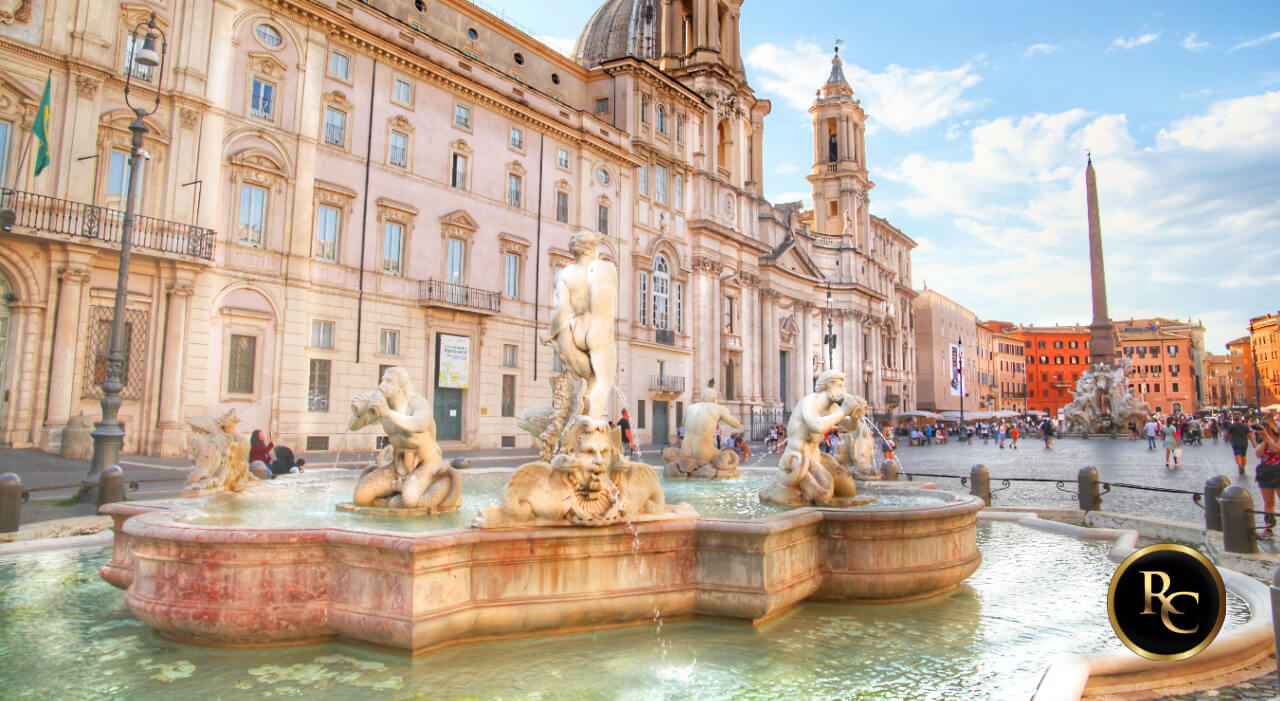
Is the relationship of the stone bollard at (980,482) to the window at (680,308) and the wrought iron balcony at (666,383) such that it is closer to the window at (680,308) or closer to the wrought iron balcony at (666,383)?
the wrought iron balcony at (666,383)

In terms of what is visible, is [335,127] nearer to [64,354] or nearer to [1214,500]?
[64,354]

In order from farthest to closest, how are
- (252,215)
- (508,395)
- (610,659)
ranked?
(508,395) → (252,215) → (610,659)

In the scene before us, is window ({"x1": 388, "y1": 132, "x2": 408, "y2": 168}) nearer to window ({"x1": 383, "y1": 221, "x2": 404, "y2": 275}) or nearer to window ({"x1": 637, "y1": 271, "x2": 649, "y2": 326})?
window ({"x1": 383, "y1": 221, "x2": 404, "y2": 275})

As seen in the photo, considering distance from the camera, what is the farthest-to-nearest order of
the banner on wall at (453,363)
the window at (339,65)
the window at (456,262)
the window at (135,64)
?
1. the window at (456,262)
2. the banner on wall at (453,363)
3. the window at (339,65)
4. the window at (135,64)

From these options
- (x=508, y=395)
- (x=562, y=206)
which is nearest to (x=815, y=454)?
(x=508, y=395)

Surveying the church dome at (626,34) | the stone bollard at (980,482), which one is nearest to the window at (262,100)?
the stone bollard at (980,482)

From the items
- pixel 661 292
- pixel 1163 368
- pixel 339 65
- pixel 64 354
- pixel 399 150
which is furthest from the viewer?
pixel 1163 368

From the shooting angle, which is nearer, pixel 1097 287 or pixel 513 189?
pixel 513 189

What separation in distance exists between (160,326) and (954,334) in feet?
276

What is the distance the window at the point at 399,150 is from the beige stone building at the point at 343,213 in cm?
8

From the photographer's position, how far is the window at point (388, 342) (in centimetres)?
2503

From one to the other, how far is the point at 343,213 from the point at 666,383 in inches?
713

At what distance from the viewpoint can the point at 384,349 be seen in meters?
25.1

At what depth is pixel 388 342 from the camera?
82.9 feet
